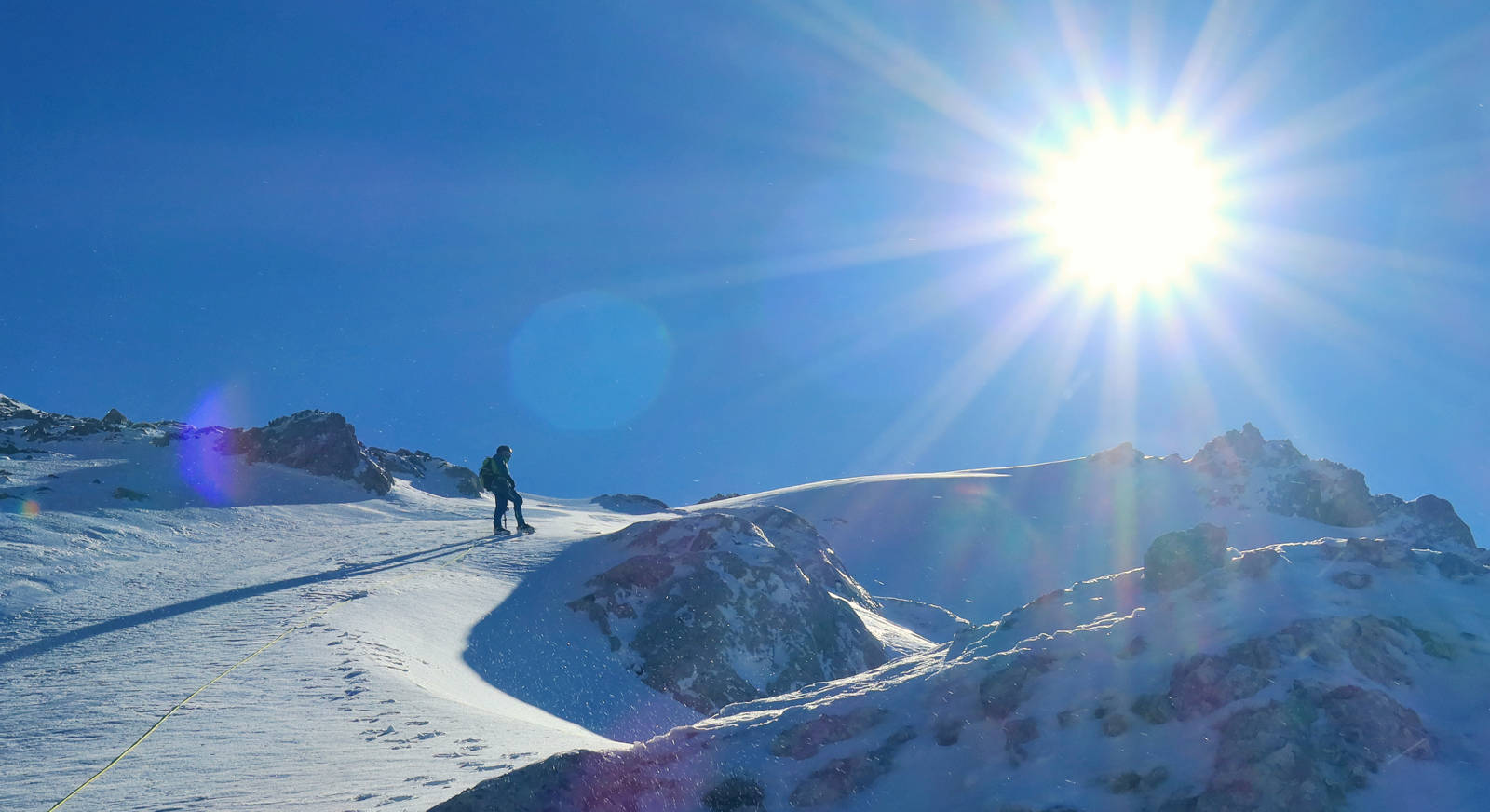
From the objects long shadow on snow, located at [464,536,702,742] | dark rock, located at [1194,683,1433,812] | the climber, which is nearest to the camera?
dark rock, located at [1194,683,1433,812]

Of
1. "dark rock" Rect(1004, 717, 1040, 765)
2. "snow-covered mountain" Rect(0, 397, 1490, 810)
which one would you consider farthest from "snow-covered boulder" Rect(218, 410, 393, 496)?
"dark rock" Rect(1004, 717, 1040, 765)

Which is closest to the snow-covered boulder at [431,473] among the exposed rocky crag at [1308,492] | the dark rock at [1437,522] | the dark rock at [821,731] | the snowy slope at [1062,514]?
the snowy slope at [1062,514]

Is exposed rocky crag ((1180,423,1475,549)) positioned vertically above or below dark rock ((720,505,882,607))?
above

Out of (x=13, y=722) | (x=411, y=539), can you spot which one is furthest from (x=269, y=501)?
(x=13, y=722)

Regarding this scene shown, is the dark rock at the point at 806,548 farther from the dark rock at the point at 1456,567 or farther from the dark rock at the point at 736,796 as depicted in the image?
the dark rock at the point at 736,796

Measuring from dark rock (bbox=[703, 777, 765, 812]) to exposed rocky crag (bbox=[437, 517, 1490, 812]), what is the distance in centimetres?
1

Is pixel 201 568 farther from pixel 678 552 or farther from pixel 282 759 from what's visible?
pixel 282 759

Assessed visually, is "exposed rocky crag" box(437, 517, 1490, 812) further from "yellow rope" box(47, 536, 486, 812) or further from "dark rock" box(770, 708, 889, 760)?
"yellow rope" box(47, 536, 486, 812)

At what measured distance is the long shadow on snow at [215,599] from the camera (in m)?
9.86

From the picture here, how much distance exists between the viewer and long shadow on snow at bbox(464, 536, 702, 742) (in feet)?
37.3

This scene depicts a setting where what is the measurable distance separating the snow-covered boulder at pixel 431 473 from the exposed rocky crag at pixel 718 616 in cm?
Answer: 2144

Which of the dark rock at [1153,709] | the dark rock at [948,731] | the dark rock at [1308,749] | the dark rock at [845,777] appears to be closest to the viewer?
the dark rock at [1308,749]

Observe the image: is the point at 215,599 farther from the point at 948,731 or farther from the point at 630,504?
the point at 630,504

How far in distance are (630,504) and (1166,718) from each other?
4157 centimetres
